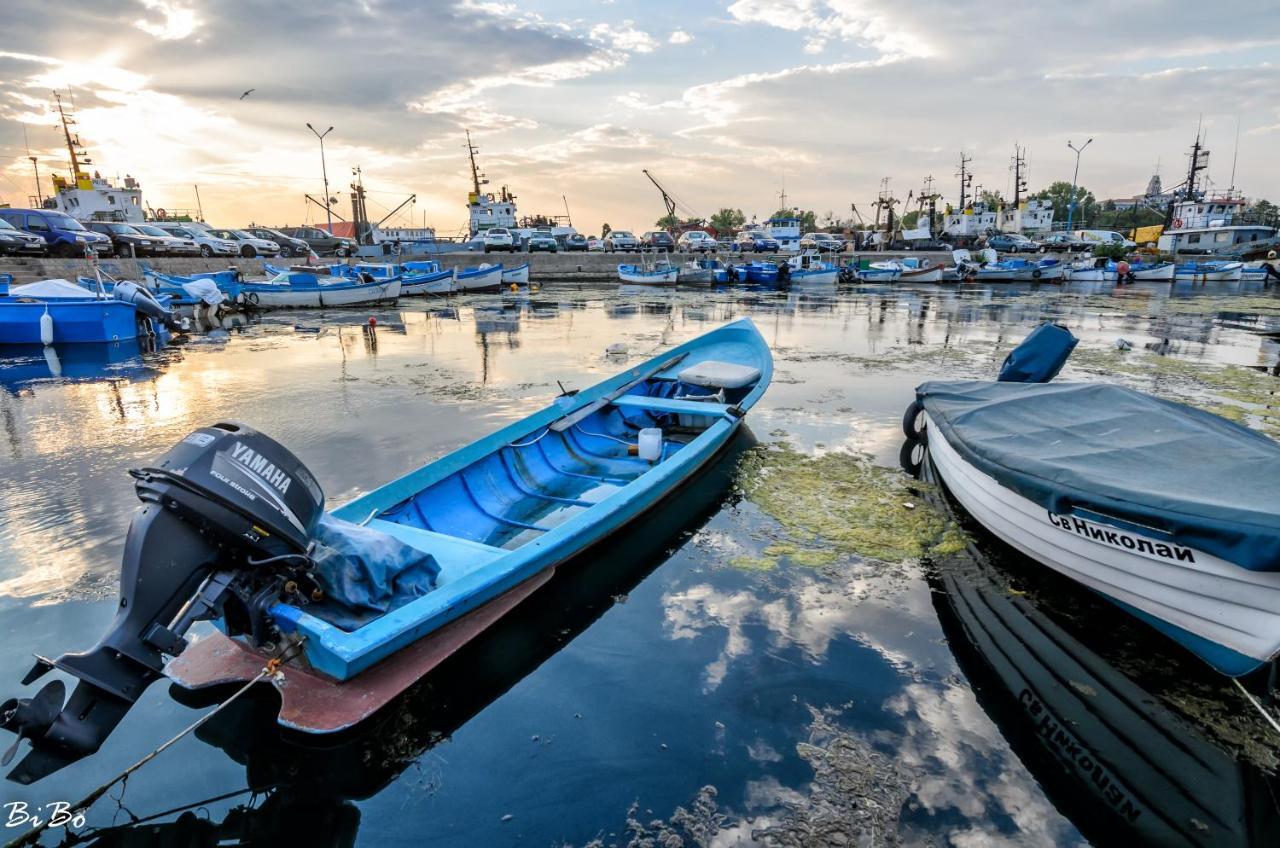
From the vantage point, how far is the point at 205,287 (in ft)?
69.6

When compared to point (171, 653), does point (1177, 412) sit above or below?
above

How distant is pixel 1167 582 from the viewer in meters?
3.71

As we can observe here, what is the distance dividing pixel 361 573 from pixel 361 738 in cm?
93

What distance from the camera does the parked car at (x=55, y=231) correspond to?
79.2 feet

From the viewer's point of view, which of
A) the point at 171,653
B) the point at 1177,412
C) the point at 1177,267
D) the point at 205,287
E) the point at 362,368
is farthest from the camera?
the point at 1177,267

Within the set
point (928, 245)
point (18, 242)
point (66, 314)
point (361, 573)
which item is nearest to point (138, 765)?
point (361, 573)

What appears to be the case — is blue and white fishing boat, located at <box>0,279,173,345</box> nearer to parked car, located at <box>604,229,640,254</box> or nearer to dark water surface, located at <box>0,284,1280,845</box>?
dark water surface, located at <box>0,284,1280,845</box>

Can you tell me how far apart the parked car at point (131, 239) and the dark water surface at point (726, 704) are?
2581 cm

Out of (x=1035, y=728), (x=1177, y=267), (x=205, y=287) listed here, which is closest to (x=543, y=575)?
(x=1035, y=728)

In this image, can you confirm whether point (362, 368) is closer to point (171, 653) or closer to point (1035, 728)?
point (171, 653)

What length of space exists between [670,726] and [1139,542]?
3059 millimetres

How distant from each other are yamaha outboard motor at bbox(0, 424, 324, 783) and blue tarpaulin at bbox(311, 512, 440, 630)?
0.57ft

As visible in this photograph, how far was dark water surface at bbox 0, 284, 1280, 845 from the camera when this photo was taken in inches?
119

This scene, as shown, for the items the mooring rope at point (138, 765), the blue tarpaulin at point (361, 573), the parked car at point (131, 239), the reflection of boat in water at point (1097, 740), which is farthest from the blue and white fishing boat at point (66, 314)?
the reflection of boat in water at point (1097, 740)
